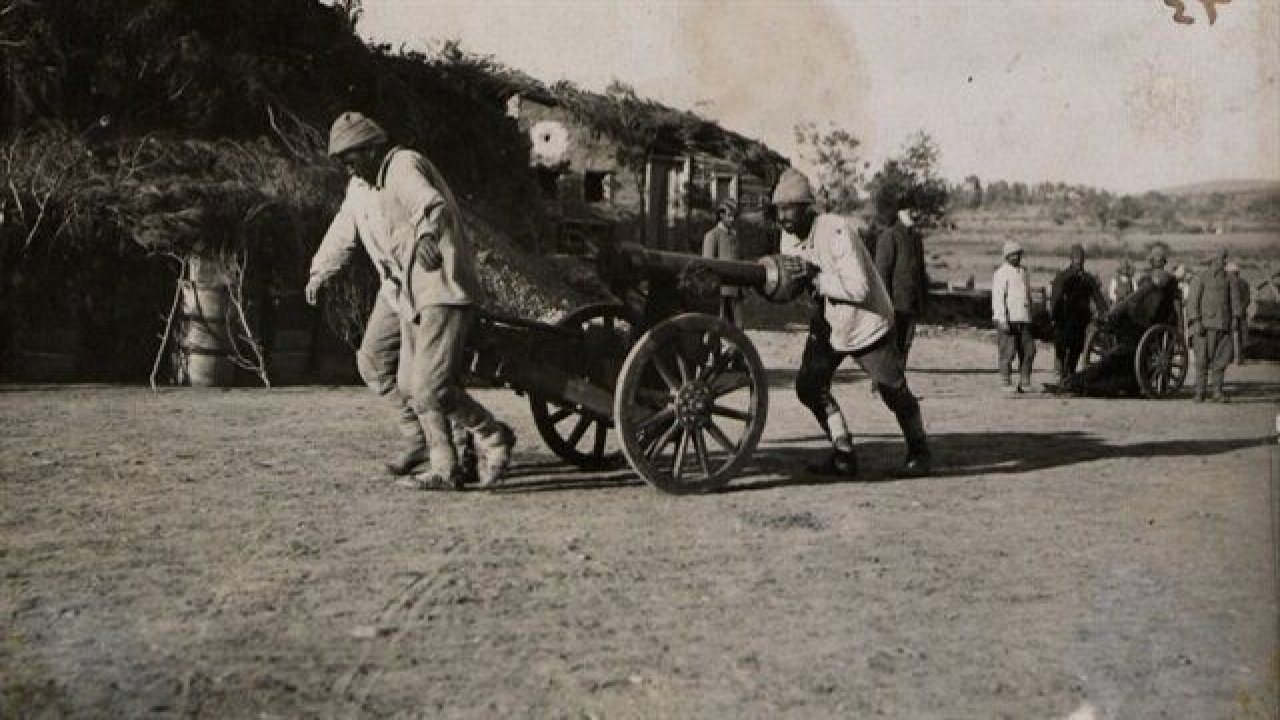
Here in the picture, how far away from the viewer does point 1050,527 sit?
19.4 feet

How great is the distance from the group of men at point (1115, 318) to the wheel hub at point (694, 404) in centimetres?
774

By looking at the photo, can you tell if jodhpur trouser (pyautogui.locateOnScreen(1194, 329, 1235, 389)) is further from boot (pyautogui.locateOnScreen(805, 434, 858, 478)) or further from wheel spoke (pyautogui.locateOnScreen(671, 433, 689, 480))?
wheel spoke (pyautogui.locateOnScreen(671, 433, 689, 480))

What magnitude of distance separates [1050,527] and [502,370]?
2886 millimetres

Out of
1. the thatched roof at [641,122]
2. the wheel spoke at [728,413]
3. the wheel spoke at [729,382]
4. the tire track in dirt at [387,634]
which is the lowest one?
the tire track in dirt at [387,634]

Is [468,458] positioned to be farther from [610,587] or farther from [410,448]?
[610,587]

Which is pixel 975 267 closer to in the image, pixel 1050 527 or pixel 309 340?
pixel 309 340

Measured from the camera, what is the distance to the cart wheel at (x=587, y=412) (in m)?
6.60

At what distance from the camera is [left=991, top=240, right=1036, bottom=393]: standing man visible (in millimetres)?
13180

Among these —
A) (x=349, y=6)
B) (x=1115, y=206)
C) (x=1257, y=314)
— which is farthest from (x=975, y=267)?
(x=349, y=6)

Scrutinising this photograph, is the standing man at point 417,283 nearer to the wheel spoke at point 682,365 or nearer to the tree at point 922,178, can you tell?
the wheel spoke at point 682,365

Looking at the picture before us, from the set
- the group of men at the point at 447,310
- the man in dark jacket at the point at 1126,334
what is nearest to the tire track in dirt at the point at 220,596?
the group of men at the point at 447,310

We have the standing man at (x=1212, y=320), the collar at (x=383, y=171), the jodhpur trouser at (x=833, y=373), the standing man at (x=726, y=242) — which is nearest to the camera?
the collar at (x=383, y=171)

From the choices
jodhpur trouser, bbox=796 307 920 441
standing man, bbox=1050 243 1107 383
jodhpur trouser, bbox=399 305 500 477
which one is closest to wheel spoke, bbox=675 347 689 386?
jodhpur trouser, bbox=796 307 920 441

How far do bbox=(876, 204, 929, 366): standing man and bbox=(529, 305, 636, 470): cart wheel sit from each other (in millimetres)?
4923
